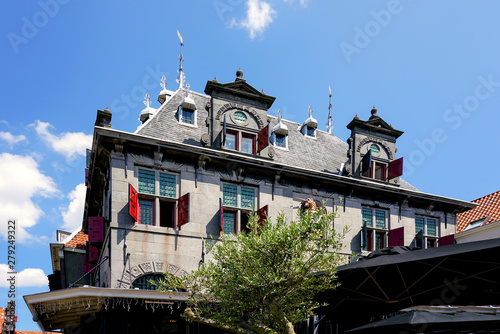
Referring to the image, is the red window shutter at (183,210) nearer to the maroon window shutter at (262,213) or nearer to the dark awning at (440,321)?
the maroon window shutter at (262,213)

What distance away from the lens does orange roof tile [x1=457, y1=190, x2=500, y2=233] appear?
21.8 metres

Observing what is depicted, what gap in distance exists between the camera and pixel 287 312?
11.0 m

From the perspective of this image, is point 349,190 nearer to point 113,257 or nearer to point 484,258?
point 113,257

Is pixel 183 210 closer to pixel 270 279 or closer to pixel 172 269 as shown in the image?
pixel 172 269

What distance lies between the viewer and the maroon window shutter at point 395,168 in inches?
778

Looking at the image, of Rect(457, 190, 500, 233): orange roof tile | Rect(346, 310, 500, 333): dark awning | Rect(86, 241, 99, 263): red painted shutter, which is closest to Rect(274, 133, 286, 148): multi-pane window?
Rect(86, 241, 99, 263): red painted shutter

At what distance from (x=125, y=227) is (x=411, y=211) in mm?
12395

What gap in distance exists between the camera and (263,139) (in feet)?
57.2

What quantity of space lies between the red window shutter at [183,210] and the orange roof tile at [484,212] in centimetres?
1489

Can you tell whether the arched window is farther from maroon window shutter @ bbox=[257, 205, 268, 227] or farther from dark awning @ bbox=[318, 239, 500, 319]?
dark awning @ bbox=[318, 239, 500, 319]

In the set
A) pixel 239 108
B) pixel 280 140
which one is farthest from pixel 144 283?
pixel 280 140

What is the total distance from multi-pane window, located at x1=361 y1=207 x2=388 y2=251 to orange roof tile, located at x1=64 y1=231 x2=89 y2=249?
14683 millimetres

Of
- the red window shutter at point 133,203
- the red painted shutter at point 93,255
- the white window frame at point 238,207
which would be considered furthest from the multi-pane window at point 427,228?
the red painted shutter at point 93,255

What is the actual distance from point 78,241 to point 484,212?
21.3 meters
